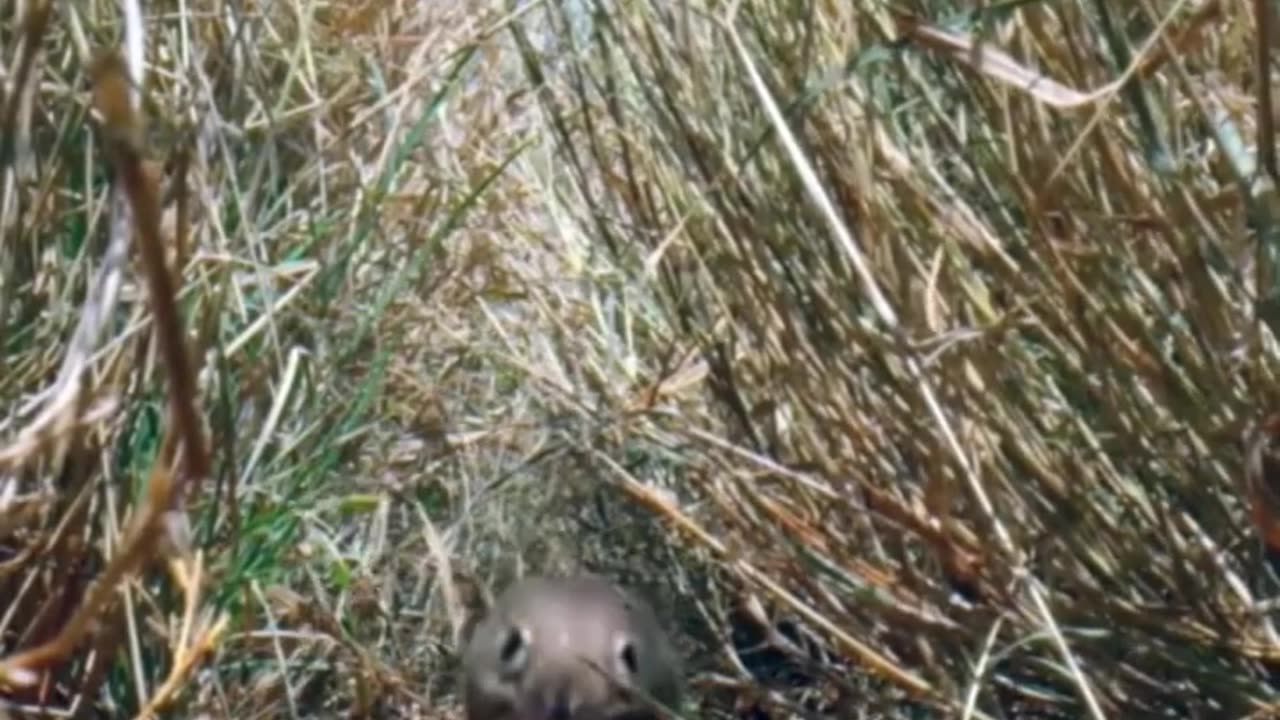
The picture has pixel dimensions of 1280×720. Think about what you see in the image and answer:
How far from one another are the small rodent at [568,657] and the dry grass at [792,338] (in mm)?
152

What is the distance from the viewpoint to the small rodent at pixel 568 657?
13.8 ft

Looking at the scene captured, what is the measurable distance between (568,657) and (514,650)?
98mm

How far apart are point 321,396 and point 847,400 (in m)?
0.69

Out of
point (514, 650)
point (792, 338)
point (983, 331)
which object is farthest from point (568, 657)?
point (983, 331)

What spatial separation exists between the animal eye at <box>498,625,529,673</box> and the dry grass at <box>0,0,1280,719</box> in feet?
0.67

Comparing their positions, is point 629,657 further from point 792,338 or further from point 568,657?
point 792,338

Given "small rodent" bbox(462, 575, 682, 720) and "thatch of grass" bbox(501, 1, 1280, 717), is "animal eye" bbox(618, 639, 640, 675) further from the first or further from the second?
"thatch of grass" bbox(501, 1, 1280, 717)

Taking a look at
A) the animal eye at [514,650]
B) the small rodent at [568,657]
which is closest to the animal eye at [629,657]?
the small rodent at [568,657]

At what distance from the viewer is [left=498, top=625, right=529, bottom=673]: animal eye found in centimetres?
426

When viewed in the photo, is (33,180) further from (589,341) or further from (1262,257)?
(589,341)

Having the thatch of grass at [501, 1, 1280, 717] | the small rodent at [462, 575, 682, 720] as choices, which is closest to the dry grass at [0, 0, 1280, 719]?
the thatch of grass at [501, 1, 1280, 717]

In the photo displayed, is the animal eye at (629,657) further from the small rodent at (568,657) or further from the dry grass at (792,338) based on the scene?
the dry grass at (792,338)

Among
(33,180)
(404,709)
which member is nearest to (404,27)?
(404,709)

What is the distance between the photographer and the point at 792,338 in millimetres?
3254
